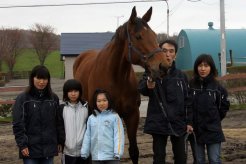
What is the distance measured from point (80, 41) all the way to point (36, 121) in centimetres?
3117

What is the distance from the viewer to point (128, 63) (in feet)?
16.8

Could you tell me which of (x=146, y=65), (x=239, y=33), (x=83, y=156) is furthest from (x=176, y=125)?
(x=239, y=33)

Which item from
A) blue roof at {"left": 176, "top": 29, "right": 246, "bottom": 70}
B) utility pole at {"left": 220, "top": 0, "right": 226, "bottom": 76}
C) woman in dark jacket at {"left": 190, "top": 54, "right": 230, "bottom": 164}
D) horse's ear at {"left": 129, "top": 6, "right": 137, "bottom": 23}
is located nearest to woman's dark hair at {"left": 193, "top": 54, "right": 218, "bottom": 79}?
woman in dark jacket at {"left": 190, "top": 54, "right": 230, "bottom": 164}

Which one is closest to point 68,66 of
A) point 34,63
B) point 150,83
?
point 150,83

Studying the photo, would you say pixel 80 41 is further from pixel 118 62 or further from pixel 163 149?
pixel 163 149

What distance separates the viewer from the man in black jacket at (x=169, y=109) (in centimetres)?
435

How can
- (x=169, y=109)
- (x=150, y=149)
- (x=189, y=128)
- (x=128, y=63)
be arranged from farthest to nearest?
(x=150, y=149)
(x=128, y=63)
(x=189, y=128)
(x=169, y=109)

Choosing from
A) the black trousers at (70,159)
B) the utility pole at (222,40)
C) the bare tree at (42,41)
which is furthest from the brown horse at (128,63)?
the bare tree at (42,41)

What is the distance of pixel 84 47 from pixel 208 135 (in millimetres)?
29800

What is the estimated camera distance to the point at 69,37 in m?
35.7

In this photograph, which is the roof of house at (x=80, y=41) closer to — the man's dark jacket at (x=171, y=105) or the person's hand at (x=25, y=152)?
the man's dark jacket at (x=171, y=105)

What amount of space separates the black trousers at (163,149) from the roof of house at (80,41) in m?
28.1

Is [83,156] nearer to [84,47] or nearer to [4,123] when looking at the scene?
[4,123]

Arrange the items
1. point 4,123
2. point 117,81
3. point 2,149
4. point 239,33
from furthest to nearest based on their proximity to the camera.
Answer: point 239,33 → point 4,123 → point 2,149 → point 117,81
